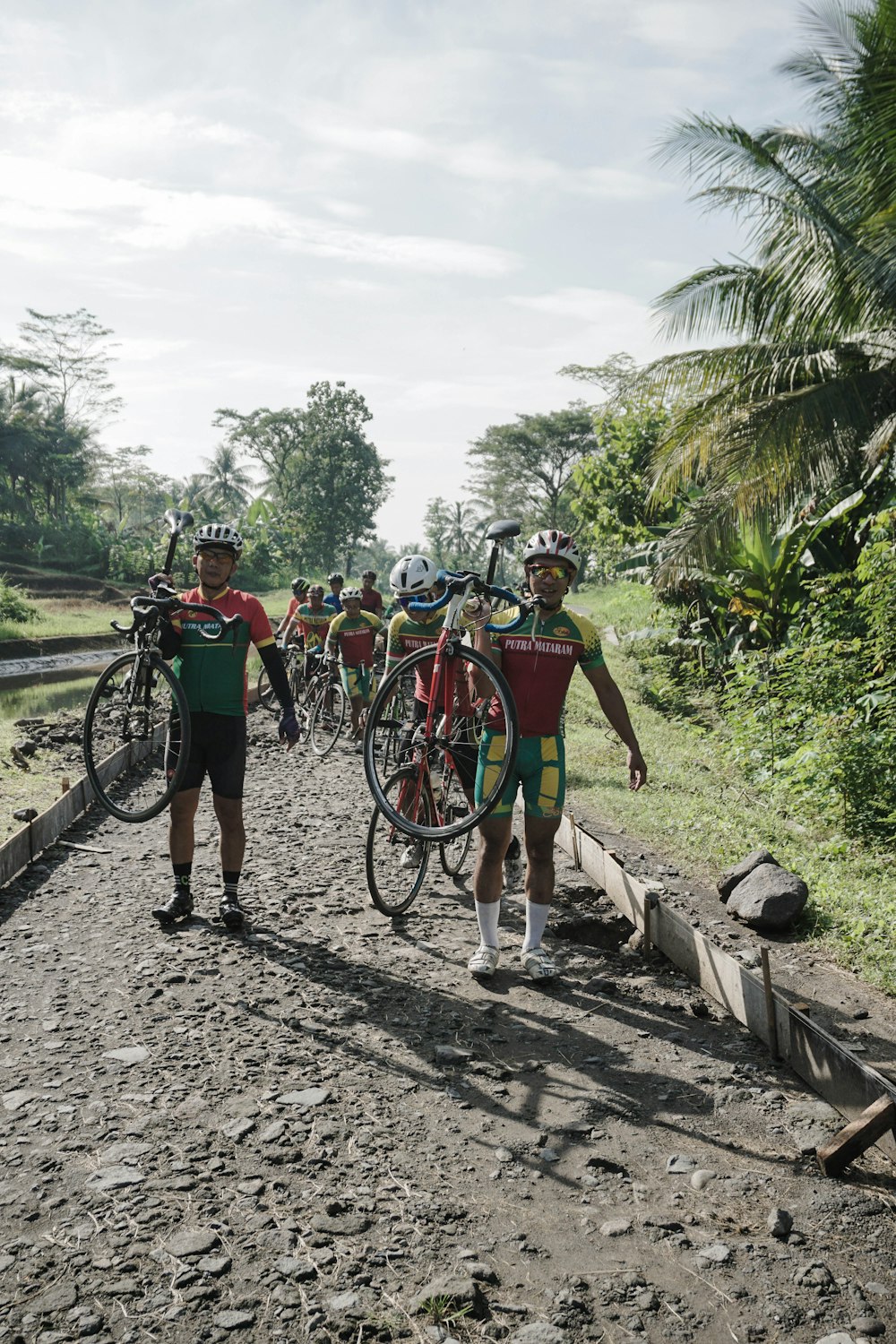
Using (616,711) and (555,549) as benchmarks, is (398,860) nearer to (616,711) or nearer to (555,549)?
(616,711)

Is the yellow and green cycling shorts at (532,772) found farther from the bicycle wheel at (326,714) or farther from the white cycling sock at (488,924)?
the bicycle wheel at (326,714)

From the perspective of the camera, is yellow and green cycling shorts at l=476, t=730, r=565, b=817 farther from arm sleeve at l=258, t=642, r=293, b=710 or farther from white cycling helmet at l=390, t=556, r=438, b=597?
arm sleeve at l=258, t=642, r=293, b=710

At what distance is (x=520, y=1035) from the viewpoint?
200 inches

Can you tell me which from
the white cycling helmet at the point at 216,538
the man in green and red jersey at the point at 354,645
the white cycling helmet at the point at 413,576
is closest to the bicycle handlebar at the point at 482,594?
the white cycling helmet at the point at 413,576

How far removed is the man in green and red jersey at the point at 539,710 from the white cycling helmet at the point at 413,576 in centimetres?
43

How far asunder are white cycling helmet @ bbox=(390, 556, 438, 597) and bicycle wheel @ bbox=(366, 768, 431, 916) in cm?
120

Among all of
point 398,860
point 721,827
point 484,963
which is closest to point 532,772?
point 484,963

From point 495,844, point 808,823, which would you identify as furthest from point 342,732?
point 495,844

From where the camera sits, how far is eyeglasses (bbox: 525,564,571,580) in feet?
18.2

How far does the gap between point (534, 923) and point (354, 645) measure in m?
7.03

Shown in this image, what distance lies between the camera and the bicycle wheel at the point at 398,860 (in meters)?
6.53

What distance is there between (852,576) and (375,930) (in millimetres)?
9128

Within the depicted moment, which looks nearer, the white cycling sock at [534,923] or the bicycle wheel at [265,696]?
the white cycling sock at [534,923]

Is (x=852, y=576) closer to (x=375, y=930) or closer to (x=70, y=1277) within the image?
(x=375, y=930)
